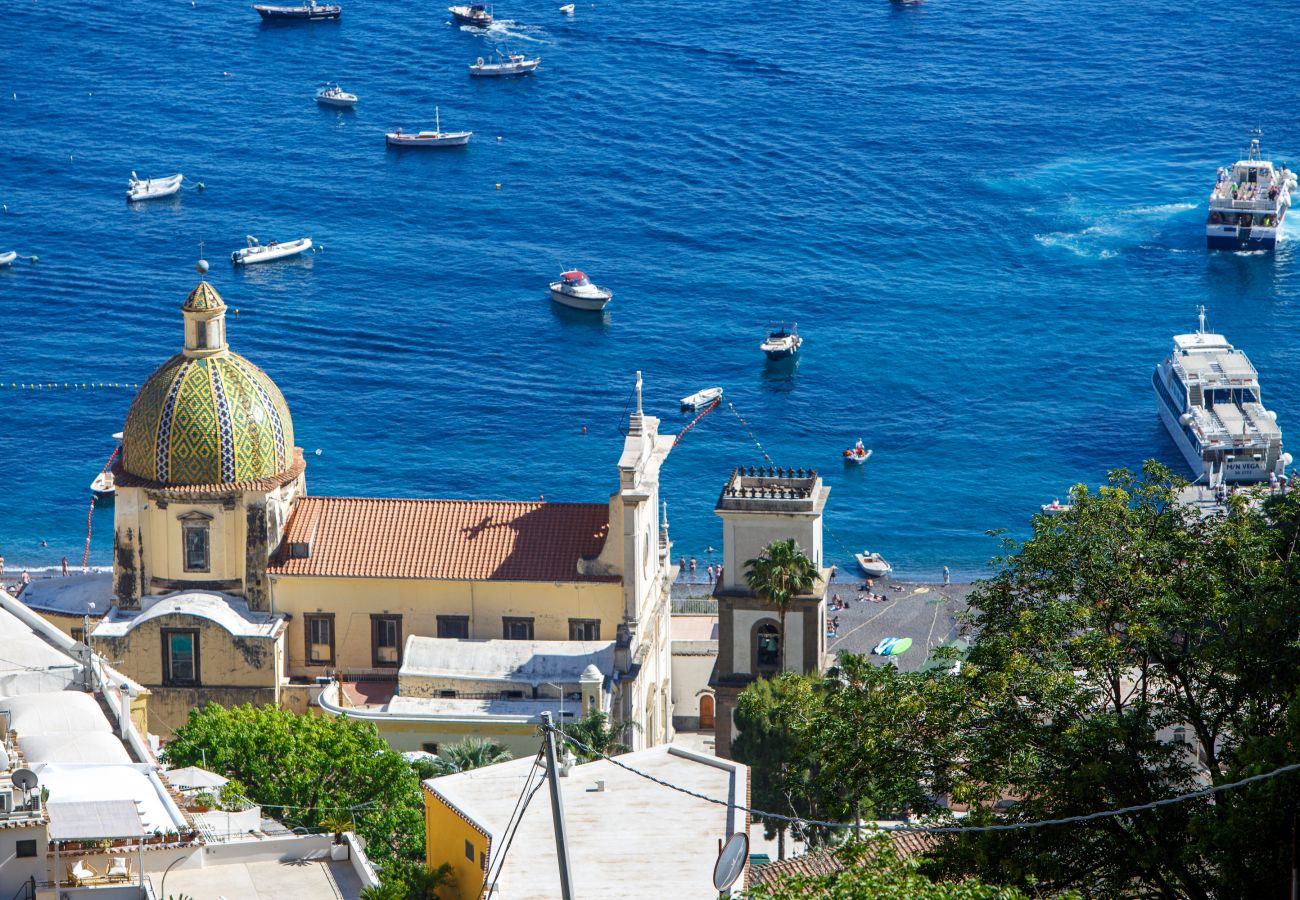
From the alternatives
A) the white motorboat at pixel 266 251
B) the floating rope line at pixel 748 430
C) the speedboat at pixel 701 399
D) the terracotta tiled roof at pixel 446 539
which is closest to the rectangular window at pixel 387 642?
the terracotta tiled roof at pixel 446 539

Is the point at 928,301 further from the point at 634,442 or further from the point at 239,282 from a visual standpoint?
the point at 634,442

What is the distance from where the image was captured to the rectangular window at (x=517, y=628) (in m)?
81.1

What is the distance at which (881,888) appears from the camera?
38.4m

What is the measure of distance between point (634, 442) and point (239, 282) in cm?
9226

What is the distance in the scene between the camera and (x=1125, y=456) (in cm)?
14162

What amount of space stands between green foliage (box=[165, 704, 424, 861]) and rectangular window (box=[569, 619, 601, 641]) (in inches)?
540

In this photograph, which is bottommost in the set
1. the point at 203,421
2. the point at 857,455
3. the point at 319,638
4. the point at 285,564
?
the point at 857,455

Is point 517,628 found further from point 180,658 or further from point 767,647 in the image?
point 180,658

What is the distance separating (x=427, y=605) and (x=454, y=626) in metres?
1.18

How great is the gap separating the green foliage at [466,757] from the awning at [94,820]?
56.5 ft

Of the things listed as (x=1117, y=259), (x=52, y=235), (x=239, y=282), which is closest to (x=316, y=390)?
(x=239, y=282)

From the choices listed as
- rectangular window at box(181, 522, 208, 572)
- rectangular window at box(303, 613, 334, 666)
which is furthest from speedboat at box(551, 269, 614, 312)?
rectangular window at box(181, 522, 208, 572)

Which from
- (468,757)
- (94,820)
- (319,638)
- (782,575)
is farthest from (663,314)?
(94,820)

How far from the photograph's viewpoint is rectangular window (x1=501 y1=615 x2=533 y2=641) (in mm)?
81125
